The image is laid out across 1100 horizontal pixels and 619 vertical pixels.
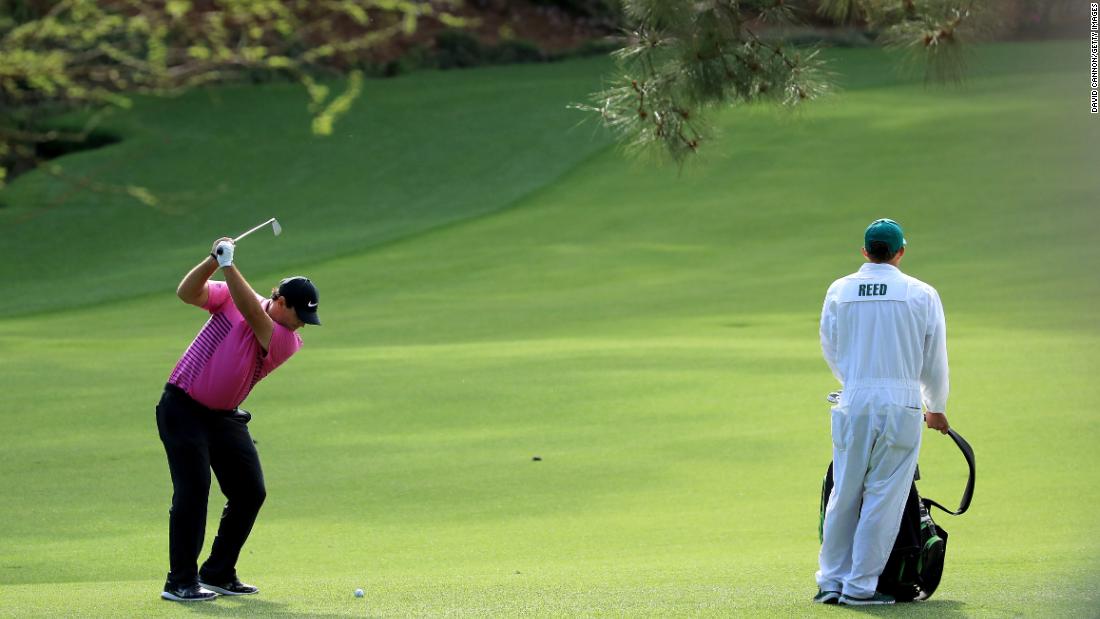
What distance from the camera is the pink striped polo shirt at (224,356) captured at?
7.02m

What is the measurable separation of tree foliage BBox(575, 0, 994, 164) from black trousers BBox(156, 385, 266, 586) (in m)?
2.21

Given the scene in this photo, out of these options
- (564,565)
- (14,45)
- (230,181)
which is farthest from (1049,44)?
(14,45)

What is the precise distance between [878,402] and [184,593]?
3.15 m

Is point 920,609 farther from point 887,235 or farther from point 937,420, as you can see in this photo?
point 887,235

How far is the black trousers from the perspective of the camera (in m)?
7.09

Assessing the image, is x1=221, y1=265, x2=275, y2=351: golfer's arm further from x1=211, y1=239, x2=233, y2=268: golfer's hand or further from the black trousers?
the black trousers

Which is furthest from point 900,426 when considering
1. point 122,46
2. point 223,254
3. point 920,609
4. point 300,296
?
point 122,46

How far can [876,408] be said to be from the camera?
6.62 metres

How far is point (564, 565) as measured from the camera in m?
8.62

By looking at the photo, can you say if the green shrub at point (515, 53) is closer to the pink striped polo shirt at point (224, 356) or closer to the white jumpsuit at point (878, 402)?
the pink striped polo shirt at point (224, 356)

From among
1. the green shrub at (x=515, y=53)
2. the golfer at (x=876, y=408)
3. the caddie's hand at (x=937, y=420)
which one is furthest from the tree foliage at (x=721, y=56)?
the green shrub at (x=515, y=53)

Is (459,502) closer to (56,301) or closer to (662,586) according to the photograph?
(662,586)

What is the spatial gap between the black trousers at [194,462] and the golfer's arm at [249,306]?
1.45 feet

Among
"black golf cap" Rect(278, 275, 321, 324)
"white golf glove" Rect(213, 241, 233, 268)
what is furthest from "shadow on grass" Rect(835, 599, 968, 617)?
"white golf glove" Rect(213, 241, 233, 268)
